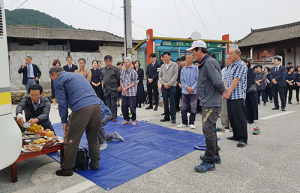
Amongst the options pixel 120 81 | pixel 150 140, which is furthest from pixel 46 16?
pixel 150 140

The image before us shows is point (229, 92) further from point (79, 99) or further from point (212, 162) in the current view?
point (79, 99)

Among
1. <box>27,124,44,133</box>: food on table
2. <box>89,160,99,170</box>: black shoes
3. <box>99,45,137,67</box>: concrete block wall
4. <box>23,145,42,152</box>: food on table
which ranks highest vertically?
<box>99,45,137,67</box>: concrete block wall

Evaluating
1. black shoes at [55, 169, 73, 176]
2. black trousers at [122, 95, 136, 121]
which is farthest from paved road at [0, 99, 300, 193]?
black trousers at [122, 95, 136, 121]

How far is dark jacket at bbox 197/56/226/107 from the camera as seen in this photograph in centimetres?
341

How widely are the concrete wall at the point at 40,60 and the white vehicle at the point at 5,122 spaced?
14214 mm

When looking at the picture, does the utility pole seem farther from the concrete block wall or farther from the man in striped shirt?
the concrete block wall

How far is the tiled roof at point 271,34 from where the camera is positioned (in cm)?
2197

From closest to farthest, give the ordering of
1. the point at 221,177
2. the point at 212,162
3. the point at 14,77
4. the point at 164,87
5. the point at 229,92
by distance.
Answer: the point at 221,177, the point at 212,162, the point at 229,92, the point at 164,87, the point at 14,77

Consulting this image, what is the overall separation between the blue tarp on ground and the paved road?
0.50 feet

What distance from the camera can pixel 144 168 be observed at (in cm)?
357

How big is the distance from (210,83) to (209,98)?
0.23 m

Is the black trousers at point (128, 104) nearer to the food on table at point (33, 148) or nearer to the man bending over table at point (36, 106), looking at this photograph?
the man bending over table at point (36, 106)

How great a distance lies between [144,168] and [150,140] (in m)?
1.49

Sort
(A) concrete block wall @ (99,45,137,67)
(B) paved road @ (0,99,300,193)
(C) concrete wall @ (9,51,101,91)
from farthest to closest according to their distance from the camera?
(A) concrete block wall @ (99,45,137,67) < (C) concrete wall @ (9,51,101,91) < (B) paved road @ (0,99,300,193)
